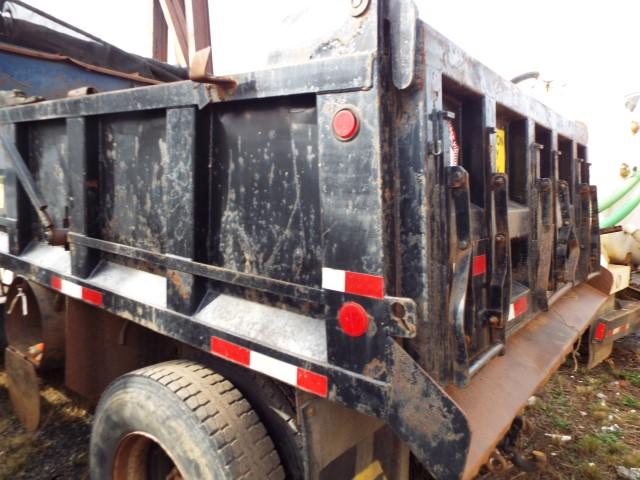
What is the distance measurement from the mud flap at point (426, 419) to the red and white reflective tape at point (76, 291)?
4.63 feet

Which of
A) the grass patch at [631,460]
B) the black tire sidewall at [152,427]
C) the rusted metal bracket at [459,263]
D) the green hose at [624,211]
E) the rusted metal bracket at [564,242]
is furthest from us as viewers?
the green hose at [624,211]

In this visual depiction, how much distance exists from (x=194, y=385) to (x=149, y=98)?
106 centimetres

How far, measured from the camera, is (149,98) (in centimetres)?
174

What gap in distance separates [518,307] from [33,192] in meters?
2.33

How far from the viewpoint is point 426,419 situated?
1214 mm

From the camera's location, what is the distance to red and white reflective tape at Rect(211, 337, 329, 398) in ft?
4.53

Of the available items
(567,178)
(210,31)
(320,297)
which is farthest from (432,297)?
(210,31)

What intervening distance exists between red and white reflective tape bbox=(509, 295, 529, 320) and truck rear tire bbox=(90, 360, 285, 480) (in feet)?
3.45

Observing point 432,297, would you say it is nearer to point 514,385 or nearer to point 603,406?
point 514,385

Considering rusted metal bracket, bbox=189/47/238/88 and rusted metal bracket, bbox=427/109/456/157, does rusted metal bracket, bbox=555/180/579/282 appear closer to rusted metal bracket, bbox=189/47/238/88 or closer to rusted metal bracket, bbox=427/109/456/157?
rusted metal bracket, bbox=427/109/456/157

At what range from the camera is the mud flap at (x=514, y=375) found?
137 cm

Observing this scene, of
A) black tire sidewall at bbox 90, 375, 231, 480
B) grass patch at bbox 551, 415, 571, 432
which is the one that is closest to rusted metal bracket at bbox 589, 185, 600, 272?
grass patch at bbox 551, 415, 571, 432

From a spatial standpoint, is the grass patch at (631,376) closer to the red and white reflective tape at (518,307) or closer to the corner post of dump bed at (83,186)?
the red and white reflective tape at (518,307)

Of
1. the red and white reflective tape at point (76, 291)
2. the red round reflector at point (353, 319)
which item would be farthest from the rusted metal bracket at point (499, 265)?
the red and white reflective tape at point (76, 291)
